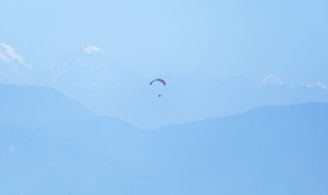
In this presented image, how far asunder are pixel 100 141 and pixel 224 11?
1.89 metres

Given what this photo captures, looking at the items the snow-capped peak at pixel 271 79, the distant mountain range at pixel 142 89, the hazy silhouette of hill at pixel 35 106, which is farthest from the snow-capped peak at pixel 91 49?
the snow-capped peak at pixel 271 79

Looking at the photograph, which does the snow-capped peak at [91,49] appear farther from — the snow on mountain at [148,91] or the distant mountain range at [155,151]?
the distant mountain range at [155,151]

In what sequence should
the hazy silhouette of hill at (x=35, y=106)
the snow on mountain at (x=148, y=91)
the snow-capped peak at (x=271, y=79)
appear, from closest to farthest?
the hazy silhouette of hill at (x=35, y=106)
the snow on mountain at (x=148, y=91)
the snow-capped peak at (x=271, y=79)

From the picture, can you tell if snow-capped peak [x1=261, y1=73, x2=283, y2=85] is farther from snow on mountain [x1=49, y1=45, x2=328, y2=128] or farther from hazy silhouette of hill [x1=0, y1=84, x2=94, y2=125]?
hazy silhouette of hill [x1=0, y1=84, x2=94, y2=125]

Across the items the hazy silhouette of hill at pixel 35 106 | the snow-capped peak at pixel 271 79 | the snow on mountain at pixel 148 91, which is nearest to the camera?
the hazy silhouette of hill at pixel 35 106

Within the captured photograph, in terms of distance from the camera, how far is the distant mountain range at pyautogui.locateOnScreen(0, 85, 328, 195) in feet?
20.3

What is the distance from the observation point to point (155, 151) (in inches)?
251

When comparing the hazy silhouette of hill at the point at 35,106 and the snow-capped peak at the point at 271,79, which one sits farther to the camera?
the snow-capped peak at the point at 271,79

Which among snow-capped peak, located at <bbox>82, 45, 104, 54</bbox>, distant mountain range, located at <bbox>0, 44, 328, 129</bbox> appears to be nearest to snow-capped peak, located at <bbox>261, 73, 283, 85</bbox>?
distant mountain range, located at <bbox>0, 44, 328, 129</bbox>

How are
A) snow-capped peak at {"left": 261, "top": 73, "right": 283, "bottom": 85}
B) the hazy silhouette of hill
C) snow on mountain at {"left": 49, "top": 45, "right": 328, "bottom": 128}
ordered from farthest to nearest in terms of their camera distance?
1. snow-capped peak at {"left": 261, "top": 73, "right": 283, "bottom": 85}
2. snow on mountain at {"left": 49, "top": 45, "right": 328, "bottom": 128}
3. the hazy silhouette of hill

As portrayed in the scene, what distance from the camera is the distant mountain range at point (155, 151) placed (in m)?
6.18

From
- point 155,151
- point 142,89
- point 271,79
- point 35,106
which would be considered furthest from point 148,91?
point 271,79

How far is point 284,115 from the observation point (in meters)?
6.52

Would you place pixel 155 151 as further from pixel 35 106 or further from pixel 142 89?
pixel 35 106
